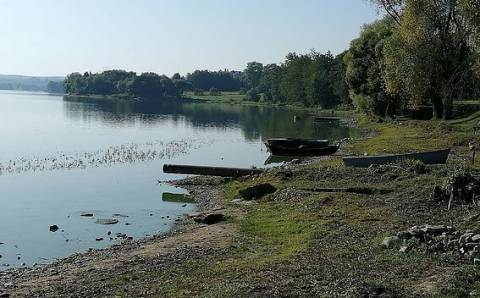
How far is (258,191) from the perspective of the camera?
1210 inches

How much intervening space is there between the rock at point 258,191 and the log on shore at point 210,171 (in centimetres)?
744

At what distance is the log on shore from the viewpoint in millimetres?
39469

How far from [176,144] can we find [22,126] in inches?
1376

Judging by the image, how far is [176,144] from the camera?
223ft

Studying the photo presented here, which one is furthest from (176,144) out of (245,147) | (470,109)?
(470,109)

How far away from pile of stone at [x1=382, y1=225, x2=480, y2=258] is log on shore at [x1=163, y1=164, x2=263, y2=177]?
21.6 metres

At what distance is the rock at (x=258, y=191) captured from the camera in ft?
100

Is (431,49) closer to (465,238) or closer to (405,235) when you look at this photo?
(405,235)

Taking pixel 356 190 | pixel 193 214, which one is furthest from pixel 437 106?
pixel 193 214

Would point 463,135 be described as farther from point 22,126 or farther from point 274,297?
point 22,126

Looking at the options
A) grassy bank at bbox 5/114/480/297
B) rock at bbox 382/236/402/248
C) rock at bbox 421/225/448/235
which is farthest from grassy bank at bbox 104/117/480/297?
rock at bbox 421/225/448/235

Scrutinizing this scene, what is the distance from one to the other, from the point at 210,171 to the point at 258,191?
411 inches

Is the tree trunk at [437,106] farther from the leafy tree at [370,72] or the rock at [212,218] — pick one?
the rock at [212,218]

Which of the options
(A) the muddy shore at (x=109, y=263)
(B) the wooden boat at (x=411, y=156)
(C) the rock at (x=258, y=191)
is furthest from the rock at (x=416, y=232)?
(B) the wooden boat at (x=411, y=156)
